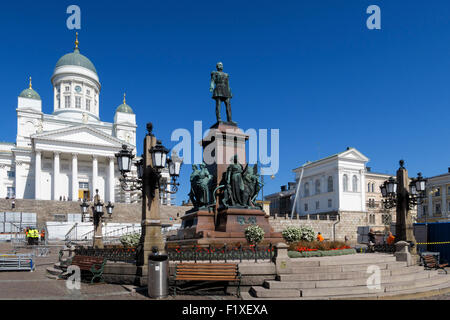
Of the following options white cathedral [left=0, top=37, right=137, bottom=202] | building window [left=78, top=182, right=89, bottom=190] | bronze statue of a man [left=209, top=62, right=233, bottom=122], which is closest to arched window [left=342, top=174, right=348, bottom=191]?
white cathedral [left=0, top=37, right=137, bottom=202]

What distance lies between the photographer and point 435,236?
2100cm

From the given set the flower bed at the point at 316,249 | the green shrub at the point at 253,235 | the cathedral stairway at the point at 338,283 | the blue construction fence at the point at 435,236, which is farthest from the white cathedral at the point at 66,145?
the cathedral stairway at the point at 338,283

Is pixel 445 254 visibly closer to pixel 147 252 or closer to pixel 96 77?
pixel 147 252

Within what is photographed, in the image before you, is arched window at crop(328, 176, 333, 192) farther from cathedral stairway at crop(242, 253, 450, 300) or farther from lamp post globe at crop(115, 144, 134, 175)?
lamp post globe at crop(115, 144, 134, 175)

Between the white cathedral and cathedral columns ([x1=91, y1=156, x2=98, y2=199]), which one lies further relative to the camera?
cathedral columns ([x1=91, y1=156, x2=98, y2=199])

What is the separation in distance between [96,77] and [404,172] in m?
80.9

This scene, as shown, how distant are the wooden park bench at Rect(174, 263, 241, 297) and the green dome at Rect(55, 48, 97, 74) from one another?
272 feet

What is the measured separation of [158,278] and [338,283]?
4.53 m

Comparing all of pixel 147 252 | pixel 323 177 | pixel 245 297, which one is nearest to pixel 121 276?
pixel 147 252

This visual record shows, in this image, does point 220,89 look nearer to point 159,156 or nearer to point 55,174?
point 159,156

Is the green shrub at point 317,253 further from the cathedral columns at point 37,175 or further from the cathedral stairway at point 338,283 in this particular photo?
the cathedral columns at point 37,175

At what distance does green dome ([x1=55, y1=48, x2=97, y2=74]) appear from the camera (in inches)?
3342

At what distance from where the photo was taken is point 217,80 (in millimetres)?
18625

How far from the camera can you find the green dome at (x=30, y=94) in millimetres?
79312
